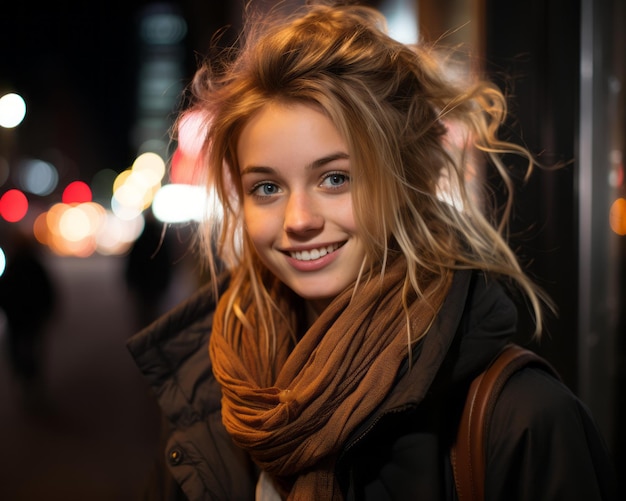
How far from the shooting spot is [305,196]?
1298 mm

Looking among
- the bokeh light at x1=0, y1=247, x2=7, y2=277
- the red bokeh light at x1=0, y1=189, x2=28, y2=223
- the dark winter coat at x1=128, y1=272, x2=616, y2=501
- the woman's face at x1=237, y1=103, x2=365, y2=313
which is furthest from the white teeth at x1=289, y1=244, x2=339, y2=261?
the red bokeh light at x1=0, y1=189, x2=28, y2=223

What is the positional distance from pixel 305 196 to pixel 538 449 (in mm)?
651

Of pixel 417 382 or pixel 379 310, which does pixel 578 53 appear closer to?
pixel 379 310

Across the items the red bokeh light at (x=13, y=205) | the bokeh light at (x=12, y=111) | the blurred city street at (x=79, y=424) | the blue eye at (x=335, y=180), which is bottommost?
the blurred city street at (x=79, y=424)

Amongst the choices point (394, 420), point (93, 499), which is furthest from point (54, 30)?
point (394, 420)

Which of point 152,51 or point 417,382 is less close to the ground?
point 152,51

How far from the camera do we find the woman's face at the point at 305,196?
129 centimetres

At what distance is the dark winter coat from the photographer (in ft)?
Answer: 3.62

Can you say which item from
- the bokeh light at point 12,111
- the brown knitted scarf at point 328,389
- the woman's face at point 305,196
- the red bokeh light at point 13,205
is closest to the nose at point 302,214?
the woman's face at point 305,196

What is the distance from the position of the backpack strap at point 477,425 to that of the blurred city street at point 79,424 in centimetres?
219

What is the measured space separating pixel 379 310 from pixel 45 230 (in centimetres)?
1696

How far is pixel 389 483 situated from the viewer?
1227mm

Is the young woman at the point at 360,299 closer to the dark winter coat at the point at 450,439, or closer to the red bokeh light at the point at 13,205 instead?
the dark winter coat at the point at 450,439

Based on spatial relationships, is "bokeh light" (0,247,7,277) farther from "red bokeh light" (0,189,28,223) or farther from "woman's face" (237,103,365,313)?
"woman's face" (237,103,365,313)
